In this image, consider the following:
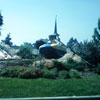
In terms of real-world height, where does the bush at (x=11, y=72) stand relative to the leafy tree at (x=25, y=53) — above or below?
below

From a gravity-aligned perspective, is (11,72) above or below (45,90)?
above

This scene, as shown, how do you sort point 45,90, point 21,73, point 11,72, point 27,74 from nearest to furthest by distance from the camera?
point 45,90 < point 27,74 < point 21,73 < point 11,72

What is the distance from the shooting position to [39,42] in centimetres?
6894

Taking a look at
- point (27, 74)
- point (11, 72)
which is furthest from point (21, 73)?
point (11, 72)

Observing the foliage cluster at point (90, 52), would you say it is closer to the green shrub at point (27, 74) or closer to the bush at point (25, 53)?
the green shrub at point (27, 74)

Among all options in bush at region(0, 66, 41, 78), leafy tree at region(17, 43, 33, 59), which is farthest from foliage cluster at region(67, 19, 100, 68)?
leafy tree at region(17, 43, 33, 59)

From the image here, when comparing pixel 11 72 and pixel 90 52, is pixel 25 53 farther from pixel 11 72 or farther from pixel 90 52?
pixel 11 72

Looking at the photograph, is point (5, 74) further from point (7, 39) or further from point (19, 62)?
point (7, 39)

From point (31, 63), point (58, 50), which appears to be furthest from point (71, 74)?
point (58, 50)

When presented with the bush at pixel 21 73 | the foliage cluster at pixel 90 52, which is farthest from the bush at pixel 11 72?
the foliage cluster at pixel 90 52

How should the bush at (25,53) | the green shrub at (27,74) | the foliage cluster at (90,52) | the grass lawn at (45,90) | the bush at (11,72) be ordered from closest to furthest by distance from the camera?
1. the grass lawn at (45,90)
2. the green shrub at (27,74)
3. the bush at (11,72)
4. the foliage cluster at (90,52)
5. the bush at (25,53)

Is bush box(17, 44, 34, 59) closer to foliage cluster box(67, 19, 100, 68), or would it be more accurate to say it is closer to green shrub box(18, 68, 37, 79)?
foliage cluster box(67, 19, 100, 68)

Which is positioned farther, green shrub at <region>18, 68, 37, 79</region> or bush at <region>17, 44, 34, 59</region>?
bush at <region>17, 44, 34, 59</region>

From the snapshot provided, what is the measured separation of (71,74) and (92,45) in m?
11.8
